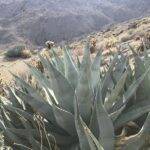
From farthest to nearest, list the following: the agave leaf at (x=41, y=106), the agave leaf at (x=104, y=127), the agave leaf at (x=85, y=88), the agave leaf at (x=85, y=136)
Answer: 1. the agave leaf at (x=41, y=106)
2. the agave leaf at (x=85, y=88)
3. the agave leaf at (x=104, y=127)
4. the agave leaf at (x=85, y=136)

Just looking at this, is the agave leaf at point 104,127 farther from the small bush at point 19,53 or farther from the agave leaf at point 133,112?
the small bush at point 19,53

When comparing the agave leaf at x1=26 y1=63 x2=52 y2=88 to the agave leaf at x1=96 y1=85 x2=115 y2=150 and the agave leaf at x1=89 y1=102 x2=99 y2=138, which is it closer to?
the agave leaf at x1=89 y1=102 x2=99 y2=138

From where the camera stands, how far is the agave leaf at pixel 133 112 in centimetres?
388

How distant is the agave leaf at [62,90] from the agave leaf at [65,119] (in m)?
0.18

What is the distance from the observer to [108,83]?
427 cm

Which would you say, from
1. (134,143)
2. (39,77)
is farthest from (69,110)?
(134,143)

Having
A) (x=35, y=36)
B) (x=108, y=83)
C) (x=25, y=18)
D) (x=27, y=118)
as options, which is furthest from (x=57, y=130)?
(x=25, y=18)

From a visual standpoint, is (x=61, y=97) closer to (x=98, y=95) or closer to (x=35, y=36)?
(x=98, y=95)

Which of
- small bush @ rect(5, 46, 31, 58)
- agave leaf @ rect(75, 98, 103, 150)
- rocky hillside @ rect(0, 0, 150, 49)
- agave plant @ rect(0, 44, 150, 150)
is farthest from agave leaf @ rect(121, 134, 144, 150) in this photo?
rocky hillside @ rect(0, 0, 150, 49)

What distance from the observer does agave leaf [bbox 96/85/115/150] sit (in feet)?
11.1

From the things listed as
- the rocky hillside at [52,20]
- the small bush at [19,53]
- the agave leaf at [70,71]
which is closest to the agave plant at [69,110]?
the agave leaf at [70,71]

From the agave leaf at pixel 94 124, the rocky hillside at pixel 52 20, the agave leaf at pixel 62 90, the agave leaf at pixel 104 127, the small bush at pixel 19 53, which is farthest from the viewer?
the rocky hillside at pixel 52 20

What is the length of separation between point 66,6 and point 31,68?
186677 mm

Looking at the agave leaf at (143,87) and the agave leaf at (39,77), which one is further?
the agave leaf at (39,77)
